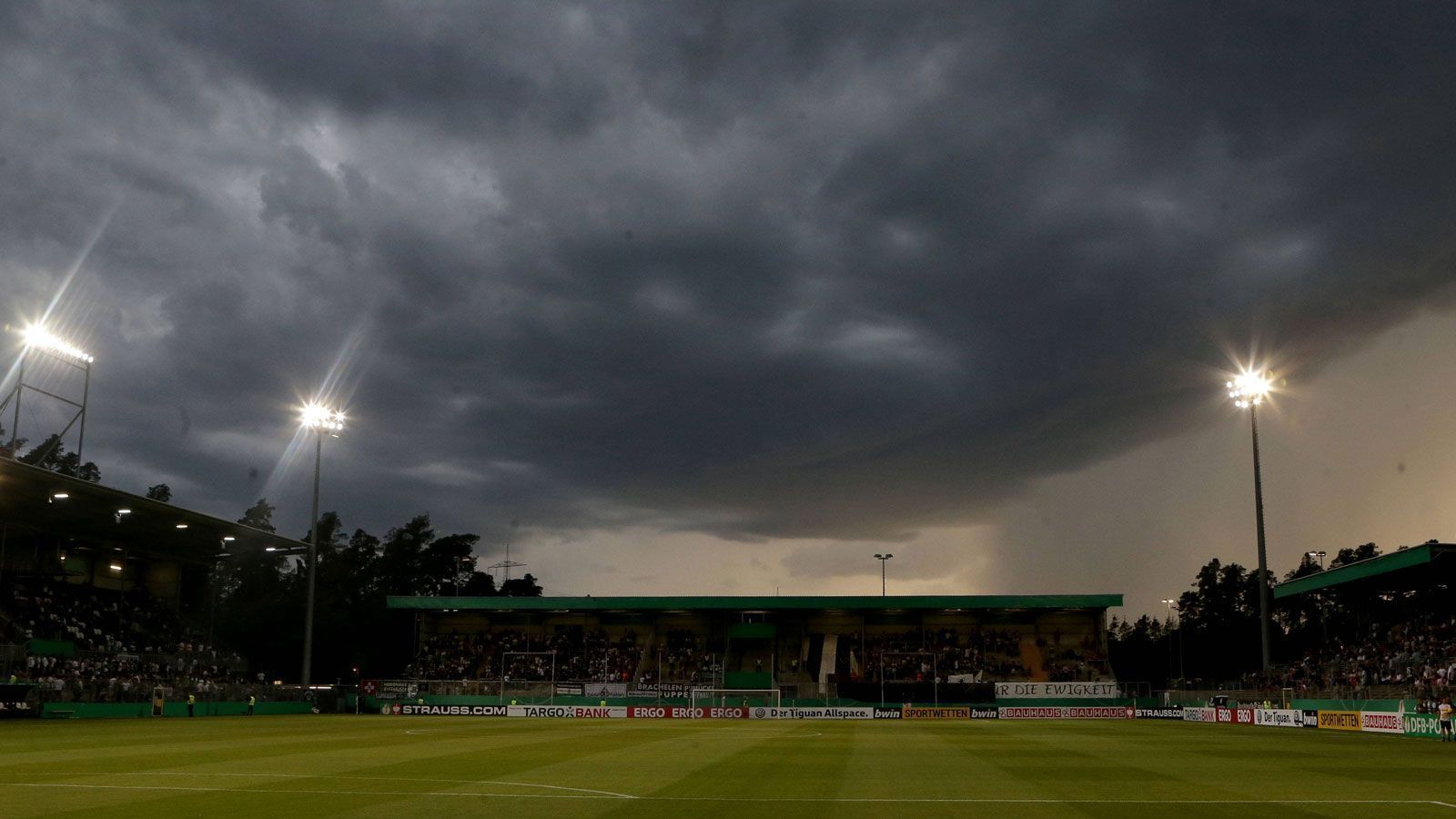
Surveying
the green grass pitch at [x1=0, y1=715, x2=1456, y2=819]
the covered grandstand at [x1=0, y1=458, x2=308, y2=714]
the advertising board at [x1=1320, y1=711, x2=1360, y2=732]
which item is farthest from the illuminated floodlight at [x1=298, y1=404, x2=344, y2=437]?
the advertising board at [x1=1320, y1=711, x2=1360, y2=732]

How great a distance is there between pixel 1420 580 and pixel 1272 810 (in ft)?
165

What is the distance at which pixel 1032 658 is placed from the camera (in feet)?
258

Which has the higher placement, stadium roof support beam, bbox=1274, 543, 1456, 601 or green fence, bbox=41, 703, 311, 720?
stadium roof support beam, bbox=1274, 543, 1456, 601

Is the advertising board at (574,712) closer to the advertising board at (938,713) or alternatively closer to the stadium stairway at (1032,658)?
the advertising board at (938,713)

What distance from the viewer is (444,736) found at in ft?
119

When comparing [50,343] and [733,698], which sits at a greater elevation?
[50,343]

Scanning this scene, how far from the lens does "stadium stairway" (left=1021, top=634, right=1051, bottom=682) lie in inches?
3014

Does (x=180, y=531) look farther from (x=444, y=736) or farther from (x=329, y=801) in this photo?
(x=329, y=801)

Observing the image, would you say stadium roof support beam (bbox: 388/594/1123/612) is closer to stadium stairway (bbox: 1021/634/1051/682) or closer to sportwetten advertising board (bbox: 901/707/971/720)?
stadium stairway (bbox: 1021/634/1051/682)

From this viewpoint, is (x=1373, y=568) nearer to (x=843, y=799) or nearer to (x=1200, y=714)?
(x=1200, y=714)

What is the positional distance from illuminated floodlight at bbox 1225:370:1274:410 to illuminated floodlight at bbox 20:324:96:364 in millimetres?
58767

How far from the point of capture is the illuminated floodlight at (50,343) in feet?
169

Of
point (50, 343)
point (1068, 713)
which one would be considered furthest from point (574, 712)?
point (50, 343)

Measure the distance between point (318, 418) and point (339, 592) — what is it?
2503 inches
